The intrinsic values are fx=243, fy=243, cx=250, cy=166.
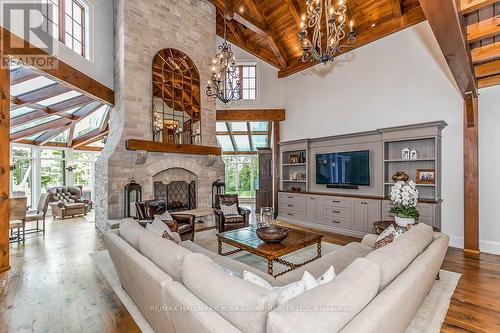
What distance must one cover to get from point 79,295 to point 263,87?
6595 millimetres

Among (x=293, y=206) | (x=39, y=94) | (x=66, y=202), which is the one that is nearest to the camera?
(x=39, y=94)

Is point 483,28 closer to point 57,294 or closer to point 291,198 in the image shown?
point 291,198

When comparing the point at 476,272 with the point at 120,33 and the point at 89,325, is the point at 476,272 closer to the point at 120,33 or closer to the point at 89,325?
the point at 89,325

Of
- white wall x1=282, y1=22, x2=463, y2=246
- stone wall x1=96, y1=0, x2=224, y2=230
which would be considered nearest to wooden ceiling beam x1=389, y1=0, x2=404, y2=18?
white wall x1=282, y1=22, x2=463, y2=246

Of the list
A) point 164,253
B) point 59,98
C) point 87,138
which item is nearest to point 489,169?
point 164,253

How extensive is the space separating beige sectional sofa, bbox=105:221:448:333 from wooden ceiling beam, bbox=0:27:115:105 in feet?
10.6

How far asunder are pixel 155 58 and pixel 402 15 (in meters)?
5.41

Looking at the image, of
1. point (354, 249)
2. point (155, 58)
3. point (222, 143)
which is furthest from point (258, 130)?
point (354, 249)

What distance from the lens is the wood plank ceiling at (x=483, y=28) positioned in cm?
217

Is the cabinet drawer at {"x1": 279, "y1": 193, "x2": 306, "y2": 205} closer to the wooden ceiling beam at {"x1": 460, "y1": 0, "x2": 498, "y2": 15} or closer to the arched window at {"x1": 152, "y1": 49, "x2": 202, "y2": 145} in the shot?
the arched window at {"x1": 152, "y1": 49, "x2": 202, "y2": 145}

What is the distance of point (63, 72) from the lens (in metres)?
4.04

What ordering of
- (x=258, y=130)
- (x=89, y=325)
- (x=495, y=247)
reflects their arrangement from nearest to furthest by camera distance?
(x=89, y=325) < (x=495, y=247) < (x=258, y=130)

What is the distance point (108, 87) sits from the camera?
546cm

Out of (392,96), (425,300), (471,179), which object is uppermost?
(392,96)
